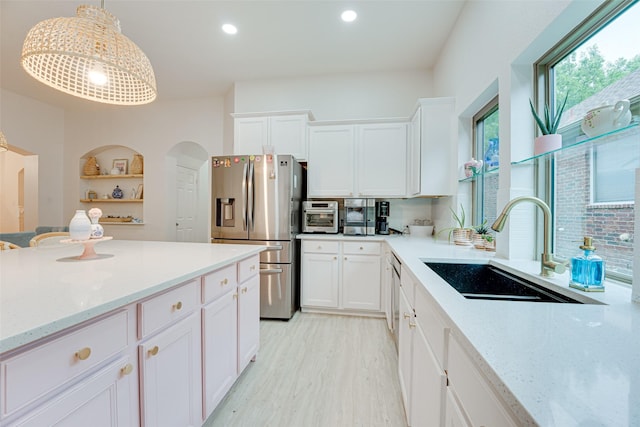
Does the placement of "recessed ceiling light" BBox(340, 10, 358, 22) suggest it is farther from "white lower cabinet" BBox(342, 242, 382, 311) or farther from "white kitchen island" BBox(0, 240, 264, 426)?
"white kitchen island" BBox(0, 240, 264, 426)

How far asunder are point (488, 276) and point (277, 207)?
6.56ft

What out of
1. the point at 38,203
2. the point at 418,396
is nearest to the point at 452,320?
the point at 418,396

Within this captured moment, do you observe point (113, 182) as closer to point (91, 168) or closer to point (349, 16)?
point (91, 168)

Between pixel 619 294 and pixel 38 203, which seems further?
pixel 38 203

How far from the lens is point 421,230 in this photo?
3.12 meters

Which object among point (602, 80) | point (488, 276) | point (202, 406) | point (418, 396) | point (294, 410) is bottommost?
point (294, 410)

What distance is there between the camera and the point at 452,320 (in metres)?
0.71

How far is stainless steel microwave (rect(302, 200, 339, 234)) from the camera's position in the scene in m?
3.08

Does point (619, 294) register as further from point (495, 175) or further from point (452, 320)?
point (495, 175)

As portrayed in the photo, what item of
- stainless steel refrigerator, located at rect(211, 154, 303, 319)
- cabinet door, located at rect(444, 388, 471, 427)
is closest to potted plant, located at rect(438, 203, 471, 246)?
stainless steel refrigerator, located at rect(211, 154, 303, 319)

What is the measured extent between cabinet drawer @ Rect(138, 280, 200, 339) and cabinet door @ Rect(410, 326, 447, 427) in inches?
41.3

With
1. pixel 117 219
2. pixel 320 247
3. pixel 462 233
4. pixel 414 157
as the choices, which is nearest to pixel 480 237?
pixel 462 233

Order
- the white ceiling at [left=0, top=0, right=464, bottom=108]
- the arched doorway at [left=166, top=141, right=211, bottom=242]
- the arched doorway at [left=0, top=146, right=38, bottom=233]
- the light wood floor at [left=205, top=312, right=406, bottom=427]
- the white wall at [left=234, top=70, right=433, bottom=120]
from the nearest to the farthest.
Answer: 1. the light wood floor at [left=205, top=312, right=406, bottom=427]
2. the white ceiling at [left=0, top=0, right=464, bottom=108]
3. the white wall at [left=234, top=70, right=433, bottom=120]
4. the arched doorway at [left=166, top=141, right=211, bottom=242]
5. the arched doorway at [left=0, top=146, right=38, bottom=233]

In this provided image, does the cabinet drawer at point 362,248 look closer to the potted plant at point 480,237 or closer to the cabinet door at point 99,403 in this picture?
the potted plant at point 480,237
